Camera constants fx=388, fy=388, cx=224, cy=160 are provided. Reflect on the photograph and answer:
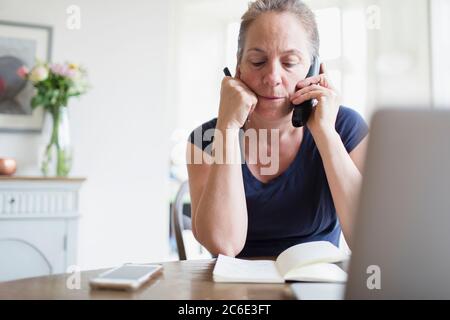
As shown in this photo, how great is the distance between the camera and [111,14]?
86.2 inches

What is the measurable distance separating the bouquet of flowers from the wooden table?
4.82 feet

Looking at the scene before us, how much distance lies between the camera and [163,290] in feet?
1.58

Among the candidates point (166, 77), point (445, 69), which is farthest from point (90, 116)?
point (445, 69)

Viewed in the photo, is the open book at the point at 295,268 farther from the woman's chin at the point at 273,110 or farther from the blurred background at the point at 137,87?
the blurred background at the point at 137,87

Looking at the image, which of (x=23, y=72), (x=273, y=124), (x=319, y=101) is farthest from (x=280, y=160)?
(x=23, y=72)

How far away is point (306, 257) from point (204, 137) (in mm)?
557

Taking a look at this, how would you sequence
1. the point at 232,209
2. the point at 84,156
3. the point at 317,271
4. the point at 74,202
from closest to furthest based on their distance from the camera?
the point at 317,271, the point at 232,209, the point at 74,202, the point at 84,156

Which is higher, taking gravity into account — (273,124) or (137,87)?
(137,87)

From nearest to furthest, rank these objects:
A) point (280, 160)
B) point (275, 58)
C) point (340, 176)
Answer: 1. point (340, 176)
2. point (275, 58)
3. point (280, 160)

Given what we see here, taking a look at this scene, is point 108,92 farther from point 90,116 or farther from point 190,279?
point 190,279

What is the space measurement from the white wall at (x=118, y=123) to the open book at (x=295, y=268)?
1.65 meters

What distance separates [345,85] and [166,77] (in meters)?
1.08

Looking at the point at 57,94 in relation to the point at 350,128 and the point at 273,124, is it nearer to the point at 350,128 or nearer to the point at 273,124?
the point at 273,124

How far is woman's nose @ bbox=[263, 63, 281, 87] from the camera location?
895mm
